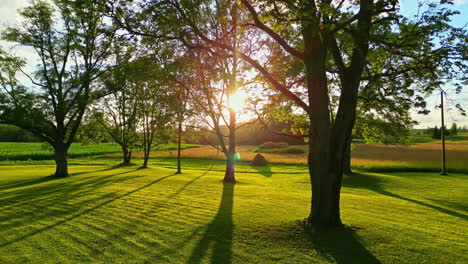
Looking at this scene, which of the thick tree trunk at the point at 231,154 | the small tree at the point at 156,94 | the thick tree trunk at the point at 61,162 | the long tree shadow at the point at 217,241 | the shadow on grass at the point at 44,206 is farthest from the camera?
the thick tree trunk at the point at 231,154

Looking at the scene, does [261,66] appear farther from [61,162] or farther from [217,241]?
[61,162]

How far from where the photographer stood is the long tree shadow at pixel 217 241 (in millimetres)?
5531

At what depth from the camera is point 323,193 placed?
292 inches

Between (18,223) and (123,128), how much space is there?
32.2 meters

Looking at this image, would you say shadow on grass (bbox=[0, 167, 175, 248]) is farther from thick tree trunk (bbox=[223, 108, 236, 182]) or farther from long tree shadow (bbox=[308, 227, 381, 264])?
thick tree trunk (bbox=[223, 108, 236, 182])

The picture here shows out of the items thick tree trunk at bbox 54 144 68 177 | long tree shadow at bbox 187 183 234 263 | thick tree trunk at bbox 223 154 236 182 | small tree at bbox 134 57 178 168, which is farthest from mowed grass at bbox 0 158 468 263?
thick tree trunk at bbox 54 144 68 177

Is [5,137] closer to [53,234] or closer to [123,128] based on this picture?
[123,128]

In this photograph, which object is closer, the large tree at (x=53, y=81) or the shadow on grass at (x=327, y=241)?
the shadow on grass at (x=327, y=241)

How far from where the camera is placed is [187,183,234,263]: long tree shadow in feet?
18.1

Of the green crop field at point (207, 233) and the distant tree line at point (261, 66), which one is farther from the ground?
the distant tree line at point (261, 66)

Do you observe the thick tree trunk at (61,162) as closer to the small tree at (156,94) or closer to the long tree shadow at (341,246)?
the small tree at (156,94)

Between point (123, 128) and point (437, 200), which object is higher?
point (123, 128)

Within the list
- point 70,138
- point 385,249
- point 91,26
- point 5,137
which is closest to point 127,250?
point 385,249

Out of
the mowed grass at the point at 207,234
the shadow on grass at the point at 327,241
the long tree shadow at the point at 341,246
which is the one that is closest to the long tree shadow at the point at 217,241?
the mowed grass at the point at 207,234
